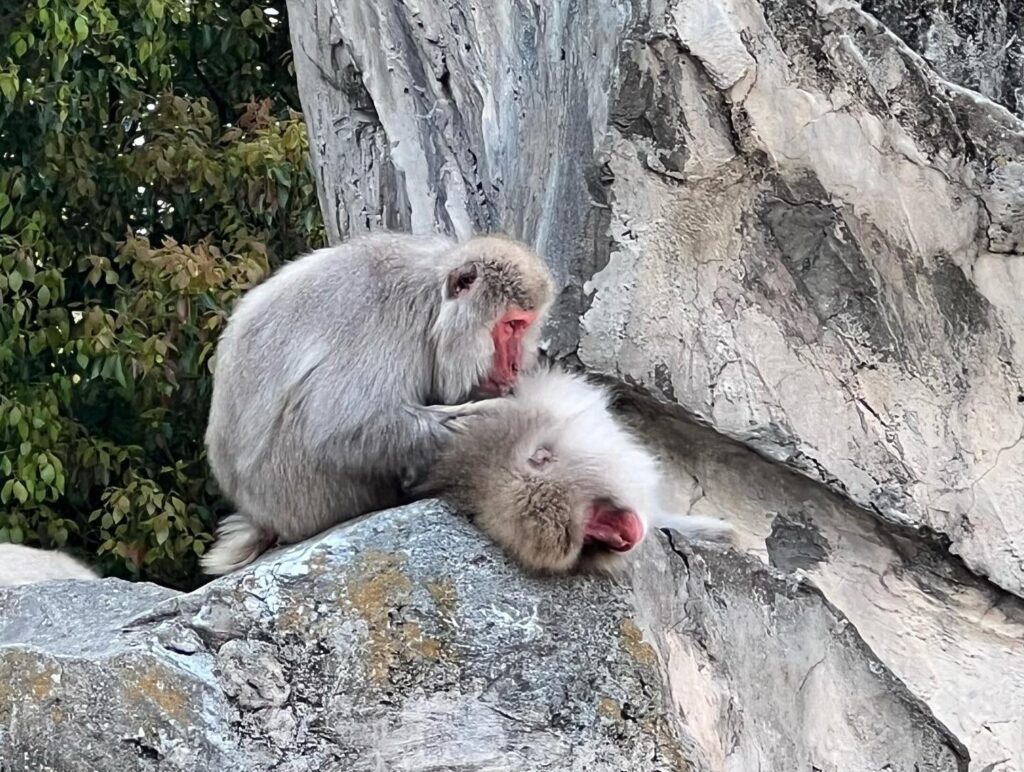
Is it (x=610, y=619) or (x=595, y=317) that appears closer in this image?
(x=610, y=619)

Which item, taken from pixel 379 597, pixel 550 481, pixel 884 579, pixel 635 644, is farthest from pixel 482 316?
pixel 884 579

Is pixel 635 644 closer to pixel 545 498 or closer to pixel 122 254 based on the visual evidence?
pixel 545 498

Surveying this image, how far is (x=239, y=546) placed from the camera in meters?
3.88

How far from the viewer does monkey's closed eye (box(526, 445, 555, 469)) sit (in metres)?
3.24

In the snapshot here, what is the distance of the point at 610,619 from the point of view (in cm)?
328

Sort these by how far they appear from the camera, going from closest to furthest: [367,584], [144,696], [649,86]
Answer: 1. [144,696]
2. [367,584]
3. [649,86]

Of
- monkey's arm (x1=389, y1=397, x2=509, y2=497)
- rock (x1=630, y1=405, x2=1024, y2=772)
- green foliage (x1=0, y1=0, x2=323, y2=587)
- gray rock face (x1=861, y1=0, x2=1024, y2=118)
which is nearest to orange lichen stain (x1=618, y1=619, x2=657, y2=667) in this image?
monkey's arm (x1=389, y1=397, x2=509, y2=497)

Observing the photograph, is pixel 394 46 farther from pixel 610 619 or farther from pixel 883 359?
pixel 610 619

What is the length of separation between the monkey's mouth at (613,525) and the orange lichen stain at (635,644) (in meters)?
0.19

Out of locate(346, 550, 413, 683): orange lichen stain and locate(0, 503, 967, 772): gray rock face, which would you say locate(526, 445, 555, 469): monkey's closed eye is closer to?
locate(0, 503, 967, 772): gray rock face

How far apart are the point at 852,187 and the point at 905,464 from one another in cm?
81

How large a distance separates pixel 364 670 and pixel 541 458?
58cm

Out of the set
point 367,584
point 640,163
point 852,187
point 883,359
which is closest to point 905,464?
point 883,359

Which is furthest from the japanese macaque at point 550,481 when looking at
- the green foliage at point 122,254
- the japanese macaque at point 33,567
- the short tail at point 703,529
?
the green foliage at point 122,254
